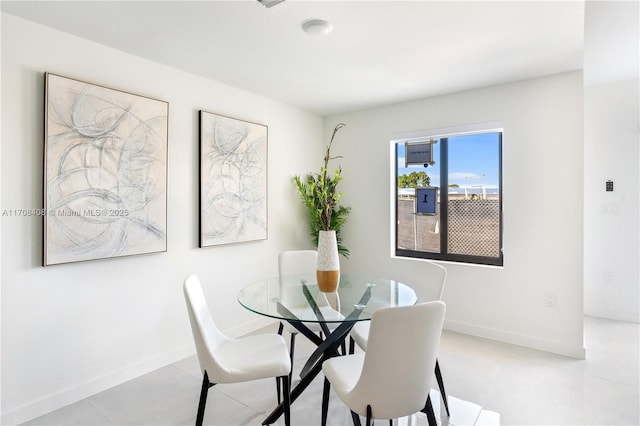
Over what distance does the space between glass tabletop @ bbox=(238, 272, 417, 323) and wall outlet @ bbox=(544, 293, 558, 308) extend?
1633 mm

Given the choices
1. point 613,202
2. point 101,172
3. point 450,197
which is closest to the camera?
point 101,172

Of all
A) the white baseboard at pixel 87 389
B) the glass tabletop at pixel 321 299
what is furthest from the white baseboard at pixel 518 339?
the white baseboard at pixel 87 389

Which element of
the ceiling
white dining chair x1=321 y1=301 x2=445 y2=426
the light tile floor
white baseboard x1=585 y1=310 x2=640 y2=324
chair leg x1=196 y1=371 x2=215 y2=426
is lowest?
the light tile floor

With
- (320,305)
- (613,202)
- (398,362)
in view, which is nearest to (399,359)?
(398,362)

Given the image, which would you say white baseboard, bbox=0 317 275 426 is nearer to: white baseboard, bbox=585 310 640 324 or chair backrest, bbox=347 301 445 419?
chair backrest, bbox=347 301 445 419

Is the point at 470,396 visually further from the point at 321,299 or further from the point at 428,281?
the point at 321,299

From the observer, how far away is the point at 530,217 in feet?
10.5

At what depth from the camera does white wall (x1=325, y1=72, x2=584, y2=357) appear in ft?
9.83

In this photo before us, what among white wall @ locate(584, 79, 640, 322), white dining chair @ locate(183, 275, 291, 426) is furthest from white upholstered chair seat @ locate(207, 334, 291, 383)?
white wall @ locate(584, 79, 640, 322)

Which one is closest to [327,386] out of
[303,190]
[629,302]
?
[303,190]

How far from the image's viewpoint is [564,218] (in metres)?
3.04

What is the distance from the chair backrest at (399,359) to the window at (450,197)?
2534mm

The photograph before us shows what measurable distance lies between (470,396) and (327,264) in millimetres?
1345

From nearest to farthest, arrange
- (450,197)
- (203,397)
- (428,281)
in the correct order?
(203,397) < (428,281) < (450,197)
